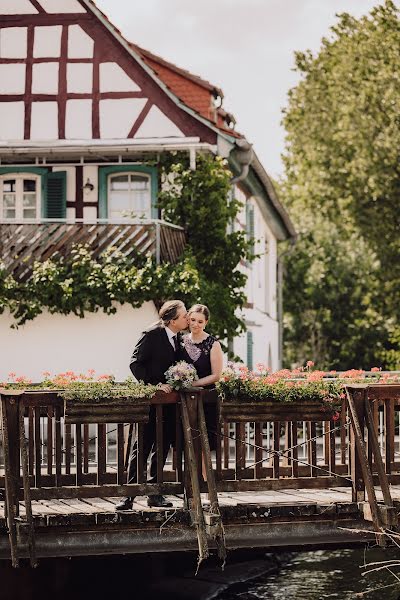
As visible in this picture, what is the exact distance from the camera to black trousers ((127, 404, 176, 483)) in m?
11.3

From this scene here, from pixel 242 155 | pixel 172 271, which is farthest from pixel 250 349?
pixel 172 271

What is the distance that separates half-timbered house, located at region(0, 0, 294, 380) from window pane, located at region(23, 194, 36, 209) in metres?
0.02

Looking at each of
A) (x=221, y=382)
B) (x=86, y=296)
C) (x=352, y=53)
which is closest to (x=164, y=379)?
(x=221, y=382)

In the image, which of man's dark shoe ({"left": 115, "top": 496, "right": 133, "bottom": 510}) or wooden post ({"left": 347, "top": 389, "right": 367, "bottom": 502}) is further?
wooden post ({"left": 347, "top": 389, "right": 367, "bottom": 502})

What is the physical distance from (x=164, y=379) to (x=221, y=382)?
1.62 feet

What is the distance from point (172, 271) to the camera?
73.5 feet

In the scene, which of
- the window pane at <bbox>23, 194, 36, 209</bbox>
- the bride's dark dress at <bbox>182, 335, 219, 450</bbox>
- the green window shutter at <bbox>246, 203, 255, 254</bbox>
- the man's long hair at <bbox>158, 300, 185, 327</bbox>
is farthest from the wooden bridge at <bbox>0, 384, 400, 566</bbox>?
the green window shutter at <bbox>246, 203, 255, 254</bbox>

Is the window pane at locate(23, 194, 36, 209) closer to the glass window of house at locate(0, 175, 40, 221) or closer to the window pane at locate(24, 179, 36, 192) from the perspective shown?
the glass window of house at locate(0, 175, 40, 221)

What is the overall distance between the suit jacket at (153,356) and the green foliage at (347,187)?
56.5 ft

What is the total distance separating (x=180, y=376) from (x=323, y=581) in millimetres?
6110

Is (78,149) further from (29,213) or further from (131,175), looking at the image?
(29,213)

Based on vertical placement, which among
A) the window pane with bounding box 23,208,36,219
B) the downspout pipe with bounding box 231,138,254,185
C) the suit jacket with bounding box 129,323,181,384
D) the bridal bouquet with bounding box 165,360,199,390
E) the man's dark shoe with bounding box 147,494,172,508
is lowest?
the man's dark shoe with bounding box 147,494,172,508

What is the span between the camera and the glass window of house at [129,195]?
938 inches

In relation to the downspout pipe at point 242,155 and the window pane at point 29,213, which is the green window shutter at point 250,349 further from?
the window pane at point 29,213
